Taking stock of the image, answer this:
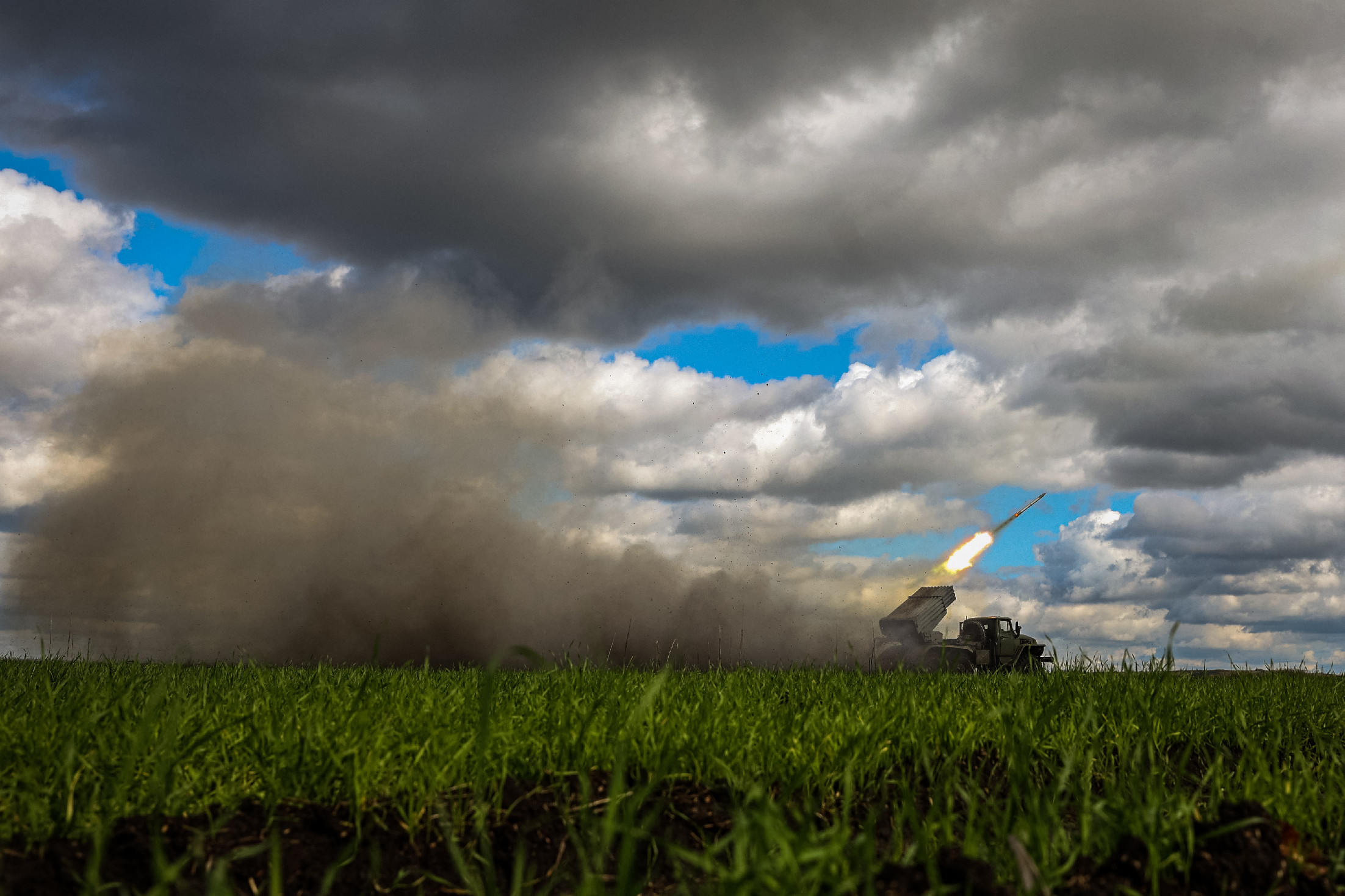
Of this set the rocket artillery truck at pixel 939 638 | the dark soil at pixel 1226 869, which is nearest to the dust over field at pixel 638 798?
the dark soil at pixel 1226 869

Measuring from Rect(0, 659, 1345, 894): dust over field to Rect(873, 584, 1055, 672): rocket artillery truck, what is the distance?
20590 mm

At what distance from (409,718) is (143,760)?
119 cm

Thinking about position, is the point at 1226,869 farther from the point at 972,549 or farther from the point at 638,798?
the point at 972,549

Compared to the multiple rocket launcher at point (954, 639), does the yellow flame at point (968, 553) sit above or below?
above

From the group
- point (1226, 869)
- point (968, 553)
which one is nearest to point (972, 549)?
point (968, 553)

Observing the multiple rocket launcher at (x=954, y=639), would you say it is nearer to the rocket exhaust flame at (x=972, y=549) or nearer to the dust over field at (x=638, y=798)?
the rocket exhaust flame at (x=972, y=549)

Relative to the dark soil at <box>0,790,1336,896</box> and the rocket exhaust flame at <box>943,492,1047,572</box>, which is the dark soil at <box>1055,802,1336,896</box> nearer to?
the dark soil at <box>0,790,1336,896</box>

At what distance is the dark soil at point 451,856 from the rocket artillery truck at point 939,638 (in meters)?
22.2

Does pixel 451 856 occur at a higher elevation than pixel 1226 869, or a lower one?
lower

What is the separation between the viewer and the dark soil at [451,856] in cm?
279

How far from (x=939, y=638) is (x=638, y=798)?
27.4 metres

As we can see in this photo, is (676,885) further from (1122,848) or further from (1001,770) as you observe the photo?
(1001,770)

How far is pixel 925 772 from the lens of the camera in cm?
468

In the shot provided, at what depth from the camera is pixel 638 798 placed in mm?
2852
